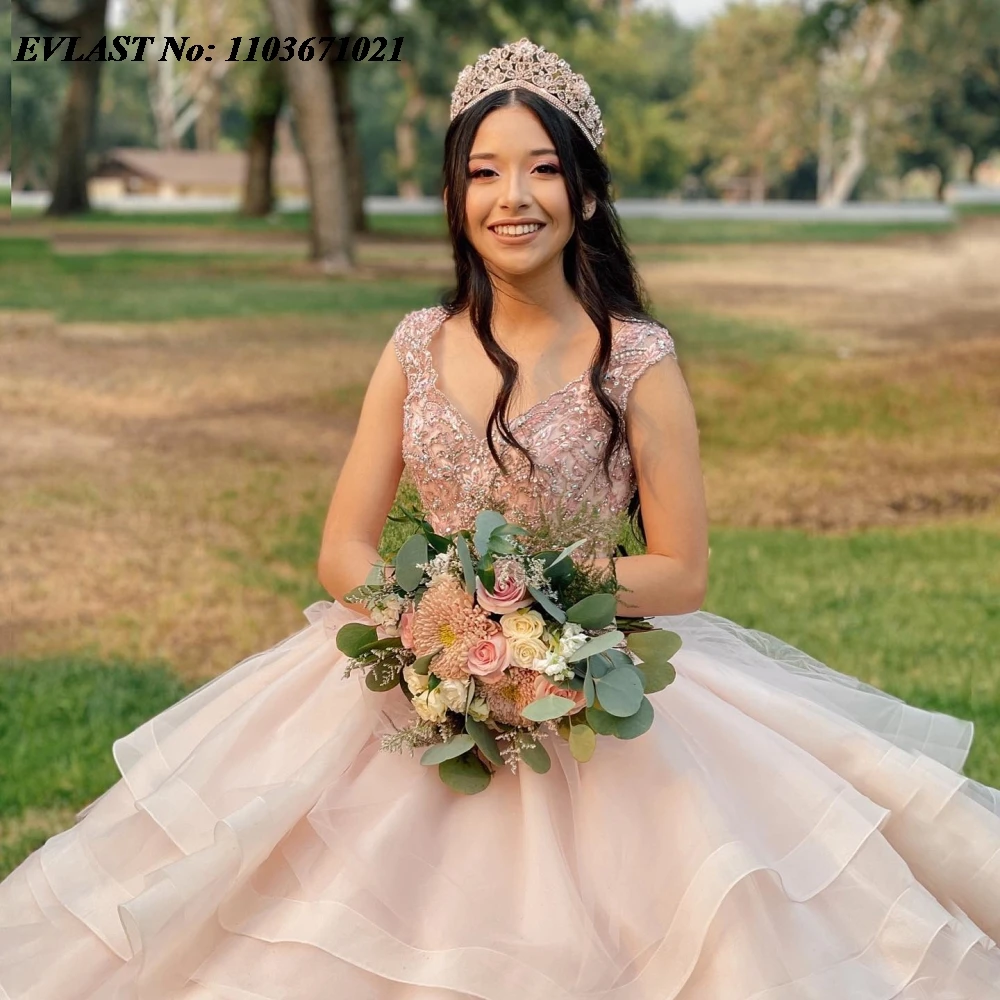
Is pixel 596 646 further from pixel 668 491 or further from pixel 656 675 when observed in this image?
pixel 668 491

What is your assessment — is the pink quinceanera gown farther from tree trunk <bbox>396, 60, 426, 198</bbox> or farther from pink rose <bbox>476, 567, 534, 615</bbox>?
tree trunk <bbox>396, 60, 426, 198</bbox>

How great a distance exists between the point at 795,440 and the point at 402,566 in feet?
29.8

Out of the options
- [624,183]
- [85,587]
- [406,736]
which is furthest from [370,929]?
[624,183]

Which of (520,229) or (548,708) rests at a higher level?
(520,229)

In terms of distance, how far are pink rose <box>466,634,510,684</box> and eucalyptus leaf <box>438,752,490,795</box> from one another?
0.72 ft

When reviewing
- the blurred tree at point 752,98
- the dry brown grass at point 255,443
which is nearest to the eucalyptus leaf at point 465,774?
the dry brown grass at point 255,443

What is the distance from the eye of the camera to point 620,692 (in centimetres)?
249

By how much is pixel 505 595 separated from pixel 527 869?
0.48 m

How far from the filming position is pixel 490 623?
2512 mm

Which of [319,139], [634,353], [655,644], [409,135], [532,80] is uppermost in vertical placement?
[409,135]

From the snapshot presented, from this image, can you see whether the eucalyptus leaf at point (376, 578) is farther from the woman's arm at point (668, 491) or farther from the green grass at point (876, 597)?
the green grass at point (876, 597)

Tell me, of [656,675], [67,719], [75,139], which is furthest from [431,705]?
[75,139]

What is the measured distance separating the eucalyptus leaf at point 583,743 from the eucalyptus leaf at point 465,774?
20cm

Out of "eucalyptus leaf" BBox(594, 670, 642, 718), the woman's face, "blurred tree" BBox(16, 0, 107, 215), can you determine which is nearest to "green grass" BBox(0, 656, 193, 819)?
the woman's face
